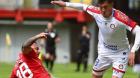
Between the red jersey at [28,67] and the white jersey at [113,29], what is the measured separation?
7.06 ft

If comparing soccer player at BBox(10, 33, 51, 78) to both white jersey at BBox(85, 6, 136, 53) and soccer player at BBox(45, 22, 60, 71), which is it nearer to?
white jersey at BBox(85, 6, 136, 53)

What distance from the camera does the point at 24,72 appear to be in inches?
442

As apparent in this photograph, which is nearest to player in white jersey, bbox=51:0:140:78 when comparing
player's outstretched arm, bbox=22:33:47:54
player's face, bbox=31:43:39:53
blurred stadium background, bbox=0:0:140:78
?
player's face, bbox=31:43:39:53

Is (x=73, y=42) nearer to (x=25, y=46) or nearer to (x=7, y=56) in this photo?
(x=7, y=56)

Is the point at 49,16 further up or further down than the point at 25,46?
further down

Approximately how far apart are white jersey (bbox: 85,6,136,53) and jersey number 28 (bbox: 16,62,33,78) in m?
2.33

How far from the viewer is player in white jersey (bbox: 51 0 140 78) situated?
12.8 m

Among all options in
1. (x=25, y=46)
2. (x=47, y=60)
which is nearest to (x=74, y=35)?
(x=47, y=60)

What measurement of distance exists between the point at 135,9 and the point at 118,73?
26.4 m

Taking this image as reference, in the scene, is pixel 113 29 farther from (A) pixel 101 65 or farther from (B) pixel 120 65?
(A) pixel 101 65

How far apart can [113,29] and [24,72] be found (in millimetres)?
2495

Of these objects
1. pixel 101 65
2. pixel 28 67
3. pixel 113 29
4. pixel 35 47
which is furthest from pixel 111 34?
pixel 28 67

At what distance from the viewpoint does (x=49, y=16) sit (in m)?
36.3

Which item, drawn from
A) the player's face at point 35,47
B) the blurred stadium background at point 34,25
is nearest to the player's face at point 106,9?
the player's face at point 35,47
